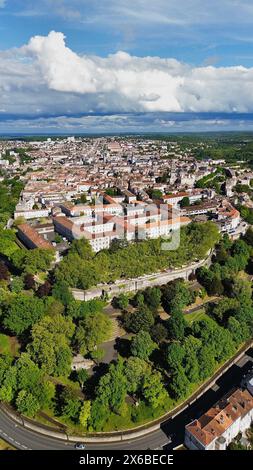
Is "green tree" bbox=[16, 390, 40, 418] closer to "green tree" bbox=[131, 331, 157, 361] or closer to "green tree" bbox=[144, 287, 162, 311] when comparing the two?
"green tree" bbox=[131, 331, 157, 361]

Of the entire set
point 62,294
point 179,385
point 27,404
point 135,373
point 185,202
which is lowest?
point 27,404

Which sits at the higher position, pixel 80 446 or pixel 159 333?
pixel 159 333

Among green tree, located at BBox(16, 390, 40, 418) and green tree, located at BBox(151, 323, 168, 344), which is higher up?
green tree, located at BBox(151, 323, 168, 344)

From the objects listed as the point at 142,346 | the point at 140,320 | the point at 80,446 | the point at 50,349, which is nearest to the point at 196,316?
the point at 140,320

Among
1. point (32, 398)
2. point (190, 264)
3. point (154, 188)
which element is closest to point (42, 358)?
point (32, 398)

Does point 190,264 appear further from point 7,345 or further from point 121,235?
point 7,345

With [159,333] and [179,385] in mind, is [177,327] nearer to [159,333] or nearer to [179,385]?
[159,333]

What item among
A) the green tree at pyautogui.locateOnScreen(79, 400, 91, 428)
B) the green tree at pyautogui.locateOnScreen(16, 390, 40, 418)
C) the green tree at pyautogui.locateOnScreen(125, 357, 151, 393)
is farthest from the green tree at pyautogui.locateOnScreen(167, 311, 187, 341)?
the green tree at pyautogui.locateOnScreen(16, 390, 40, 418)

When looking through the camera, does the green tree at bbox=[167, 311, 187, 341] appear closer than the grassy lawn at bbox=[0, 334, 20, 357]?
No

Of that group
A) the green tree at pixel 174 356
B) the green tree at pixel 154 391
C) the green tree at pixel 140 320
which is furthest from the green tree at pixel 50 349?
the green tree at pixel 174 356

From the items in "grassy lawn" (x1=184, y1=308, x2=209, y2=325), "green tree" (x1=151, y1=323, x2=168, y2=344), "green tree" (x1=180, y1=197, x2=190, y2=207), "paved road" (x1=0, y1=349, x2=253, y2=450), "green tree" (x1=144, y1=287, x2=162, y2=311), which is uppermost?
→ "green tree" (x1=180, y1=197, x2=190, y2=207)
